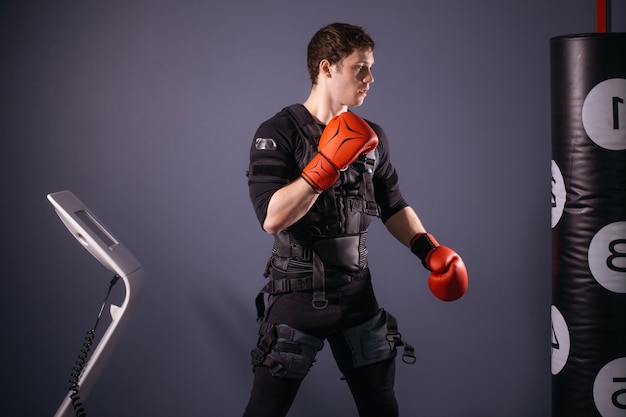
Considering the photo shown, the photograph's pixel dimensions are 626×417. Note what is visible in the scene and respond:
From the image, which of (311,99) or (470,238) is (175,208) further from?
(470,238)

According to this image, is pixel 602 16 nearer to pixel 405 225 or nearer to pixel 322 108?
pixel 405 225

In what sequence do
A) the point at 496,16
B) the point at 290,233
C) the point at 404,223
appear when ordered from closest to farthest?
the point at 290,233, the point at 404,223, the point at 496,16

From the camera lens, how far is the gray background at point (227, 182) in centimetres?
315

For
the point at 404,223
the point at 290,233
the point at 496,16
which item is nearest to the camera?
the point at 290,233

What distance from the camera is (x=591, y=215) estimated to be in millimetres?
2471

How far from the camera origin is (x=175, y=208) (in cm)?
320

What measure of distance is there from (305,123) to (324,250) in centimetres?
43

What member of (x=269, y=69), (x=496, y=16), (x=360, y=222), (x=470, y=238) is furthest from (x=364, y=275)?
(x=496, y=16)

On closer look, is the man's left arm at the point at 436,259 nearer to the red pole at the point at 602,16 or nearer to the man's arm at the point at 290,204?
the man's arm at the point at 290,204

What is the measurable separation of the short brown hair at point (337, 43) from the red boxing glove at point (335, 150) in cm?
30

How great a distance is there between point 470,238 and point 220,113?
1.34 m

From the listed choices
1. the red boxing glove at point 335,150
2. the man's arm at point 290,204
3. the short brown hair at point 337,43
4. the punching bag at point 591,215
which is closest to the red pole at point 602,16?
the punching bag at point 591,215

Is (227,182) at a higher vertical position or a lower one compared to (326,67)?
lower

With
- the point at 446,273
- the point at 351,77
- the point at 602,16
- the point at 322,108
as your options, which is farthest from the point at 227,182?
the point at 602,16
